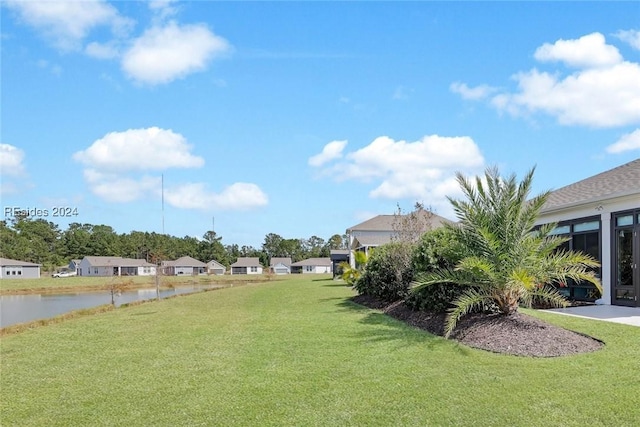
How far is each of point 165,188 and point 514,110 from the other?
21.7 metres

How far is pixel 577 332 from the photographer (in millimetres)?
8109

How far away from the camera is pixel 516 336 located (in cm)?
755

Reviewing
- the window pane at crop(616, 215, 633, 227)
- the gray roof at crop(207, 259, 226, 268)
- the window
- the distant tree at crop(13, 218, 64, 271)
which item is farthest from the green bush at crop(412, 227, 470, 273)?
the gray roof at crop(207, 259, 226, 268)

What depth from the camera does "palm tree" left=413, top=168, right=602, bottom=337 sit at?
8.30m

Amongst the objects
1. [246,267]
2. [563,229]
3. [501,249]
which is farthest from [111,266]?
[501,249]

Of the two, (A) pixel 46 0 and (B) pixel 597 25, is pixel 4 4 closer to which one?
(A) pixel 46 0

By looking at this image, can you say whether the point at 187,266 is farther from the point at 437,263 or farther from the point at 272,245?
the point at 437,263

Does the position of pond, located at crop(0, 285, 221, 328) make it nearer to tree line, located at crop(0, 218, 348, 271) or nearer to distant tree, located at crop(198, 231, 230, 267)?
tree line, located at crop(0, 218, 348, 271)

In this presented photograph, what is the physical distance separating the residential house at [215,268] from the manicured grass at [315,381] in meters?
74.7

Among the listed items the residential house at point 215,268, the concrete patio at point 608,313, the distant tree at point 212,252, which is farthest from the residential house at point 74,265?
the concrete patio at point 608,313

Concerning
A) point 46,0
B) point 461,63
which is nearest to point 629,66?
point 461,63

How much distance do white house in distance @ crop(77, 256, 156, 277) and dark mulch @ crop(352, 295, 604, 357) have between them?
70432 millimetres

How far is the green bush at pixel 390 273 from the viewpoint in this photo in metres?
12.6

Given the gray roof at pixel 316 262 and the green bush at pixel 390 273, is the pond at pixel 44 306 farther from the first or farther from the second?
the gray roof at pixel 316 262
